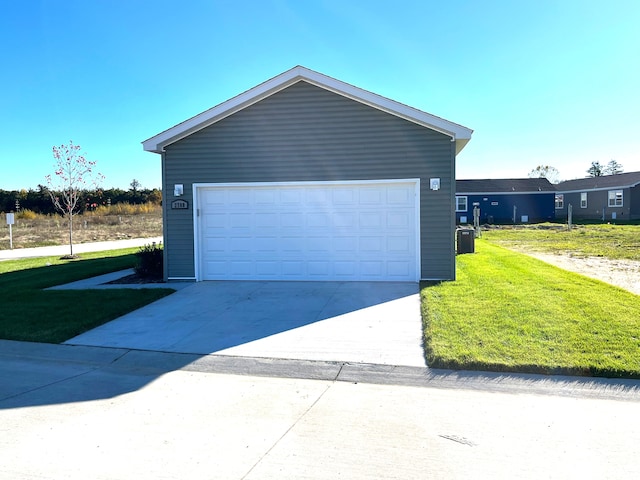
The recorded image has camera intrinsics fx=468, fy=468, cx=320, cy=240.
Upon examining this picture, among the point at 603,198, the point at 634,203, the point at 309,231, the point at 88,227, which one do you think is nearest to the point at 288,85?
the point at 309,231

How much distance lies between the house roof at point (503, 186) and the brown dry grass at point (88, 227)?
25408mm

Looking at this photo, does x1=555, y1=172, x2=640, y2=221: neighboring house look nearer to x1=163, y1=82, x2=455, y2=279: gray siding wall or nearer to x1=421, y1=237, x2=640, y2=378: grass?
x1=421, y1=237, x2=640, y2=378: grass

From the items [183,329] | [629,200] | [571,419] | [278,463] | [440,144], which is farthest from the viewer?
[629,200]

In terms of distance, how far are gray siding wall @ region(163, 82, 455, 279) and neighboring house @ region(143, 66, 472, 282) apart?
0.02 metres

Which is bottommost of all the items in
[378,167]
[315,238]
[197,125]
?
[315,238]

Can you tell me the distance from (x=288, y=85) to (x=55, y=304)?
22.3 feet

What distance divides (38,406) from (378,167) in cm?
805

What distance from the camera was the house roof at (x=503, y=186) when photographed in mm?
39719

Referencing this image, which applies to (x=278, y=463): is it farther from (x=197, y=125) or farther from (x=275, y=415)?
(x=197, y=125)

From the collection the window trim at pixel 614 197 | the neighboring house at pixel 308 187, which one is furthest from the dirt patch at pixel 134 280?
the window trim at pixel 614 197

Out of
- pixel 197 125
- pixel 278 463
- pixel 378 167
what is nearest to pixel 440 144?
pixel 378 167

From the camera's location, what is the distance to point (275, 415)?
169 inches

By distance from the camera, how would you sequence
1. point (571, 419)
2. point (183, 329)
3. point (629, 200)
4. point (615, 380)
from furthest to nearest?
point (629, 200) < point (183, 329) < point (615, 380) < point (571, 419)

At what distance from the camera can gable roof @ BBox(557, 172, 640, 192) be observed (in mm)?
36756
